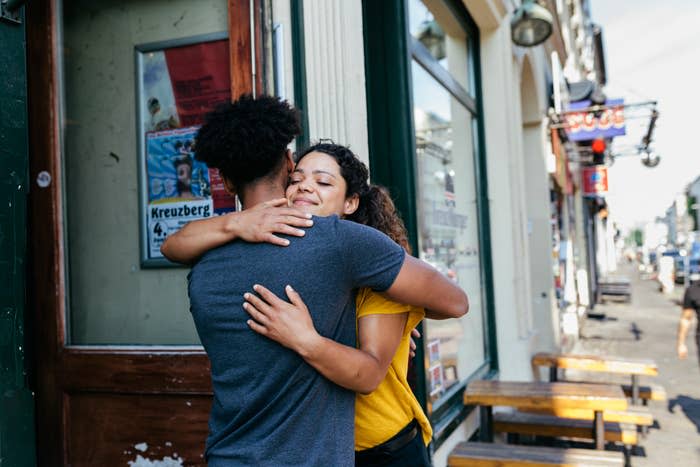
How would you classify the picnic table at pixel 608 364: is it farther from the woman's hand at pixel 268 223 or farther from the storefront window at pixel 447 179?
the woman's hand at pixel 268 223

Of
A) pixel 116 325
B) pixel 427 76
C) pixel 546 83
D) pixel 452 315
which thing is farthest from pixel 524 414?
pixel 546 83

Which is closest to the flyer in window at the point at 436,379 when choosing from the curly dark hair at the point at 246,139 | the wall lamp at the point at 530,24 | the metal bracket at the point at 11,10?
the curly dark hair at the point at 246,139

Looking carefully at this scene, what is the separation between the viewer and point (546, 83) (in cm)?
1059

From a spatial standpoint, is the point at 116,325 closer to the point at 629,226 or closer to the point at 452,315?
the point at 452,315

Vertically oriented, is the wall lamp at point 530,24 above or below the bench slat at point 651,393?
above

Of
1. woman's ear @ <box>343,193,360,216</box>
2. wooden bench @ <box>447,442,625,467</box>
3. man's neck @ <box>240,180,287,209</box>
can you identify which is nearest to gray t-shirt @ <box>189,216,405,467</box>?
man's neck @ <box>240,180,287,209</box>

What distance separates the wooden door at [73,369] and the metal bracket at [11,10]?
0.72 feet

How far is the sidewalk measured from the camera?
5.61 meters

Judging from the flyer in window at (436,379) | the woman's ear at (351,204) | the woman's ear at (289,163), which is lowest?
the flyer in window at (436,379)

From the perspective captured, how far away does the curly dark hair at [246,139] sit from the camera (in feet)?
5.12

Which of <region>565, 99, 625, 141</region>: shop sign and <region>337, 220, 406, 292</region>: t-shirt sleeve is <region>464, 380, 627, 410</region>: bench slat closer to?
<region>337, 220, 406, 292</region>: t-shirt sleeve

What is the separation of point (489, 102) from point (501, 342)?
2562 mm

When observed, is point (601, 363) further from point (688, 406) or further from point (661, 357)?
point (661, 357)

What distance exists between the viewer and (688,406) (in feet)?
23.3
